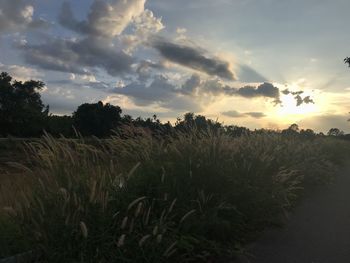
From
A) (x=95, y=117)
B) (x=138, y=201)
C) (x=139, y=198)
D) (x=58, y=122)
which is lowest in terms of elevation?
(x=138, y=201)

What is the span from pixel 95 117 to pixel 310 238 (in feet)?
179

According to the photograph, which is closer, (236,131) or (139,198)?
(139,198)

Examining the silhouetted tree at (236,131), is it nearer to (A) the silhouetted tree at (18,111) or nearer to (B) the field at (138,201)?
(B) the field at (138,201)

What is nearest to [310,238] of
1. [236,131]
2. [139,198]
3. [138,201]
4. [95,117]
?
[138,201]

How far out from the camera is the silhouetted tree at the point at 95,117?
202 feet

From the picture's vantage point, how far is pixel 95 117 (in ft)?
202

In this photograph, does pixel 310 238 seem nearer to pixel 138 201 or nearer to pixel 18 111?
pixel 138 201

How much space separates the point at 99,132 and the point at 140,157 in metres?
53.4

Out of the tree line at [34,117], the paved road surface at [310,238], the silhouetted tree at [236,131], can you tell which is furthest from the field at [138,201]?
the tree line at [34,117]

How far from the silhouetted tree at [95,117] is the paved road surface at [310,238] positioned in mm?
49520

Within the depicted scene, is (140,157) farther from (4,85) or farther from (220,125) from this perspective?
Result: (4,85)

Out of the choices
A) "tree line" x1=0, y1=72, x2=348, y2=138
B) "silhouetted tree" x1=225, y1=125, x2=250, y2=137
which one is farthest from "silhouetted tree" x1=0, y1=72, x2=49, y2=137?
"silhouetted tree" x1=225, y1=125, x2=250, y2=137

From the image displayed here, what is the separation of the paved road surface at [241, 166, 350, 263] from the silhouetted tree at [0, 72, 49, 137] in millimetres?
55141

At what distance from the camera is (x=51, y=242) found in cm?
579
